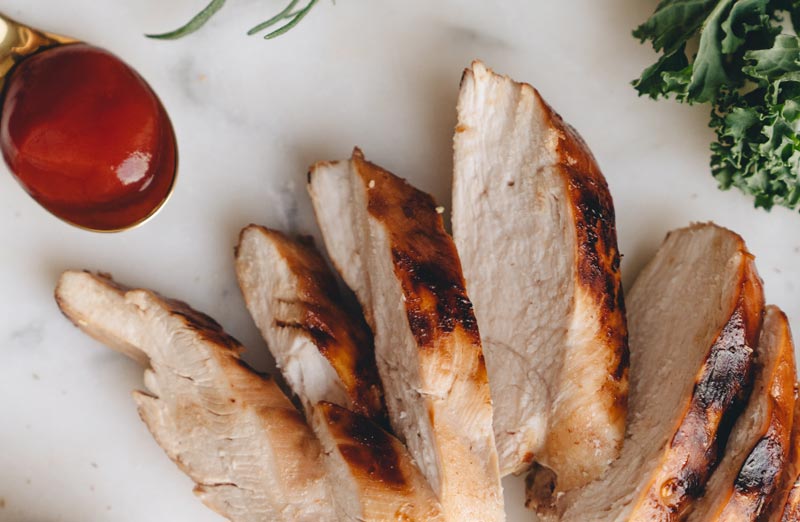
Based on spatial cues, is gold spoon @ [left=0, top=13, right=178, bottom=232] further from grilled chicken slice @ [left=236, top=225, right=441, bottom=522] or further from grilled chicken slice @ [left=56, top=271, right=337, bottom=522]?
grilled chicken slice @ [left=236, top=225, right=441, bottom=522]

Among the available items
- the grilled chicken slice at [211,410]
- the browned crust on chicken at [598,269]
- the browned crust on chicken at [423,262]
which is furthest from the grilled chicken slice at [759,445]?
the grilled chicken slice at [211,410]

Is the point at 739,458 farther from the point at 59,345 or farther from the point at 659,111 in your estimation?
the point at 59,345

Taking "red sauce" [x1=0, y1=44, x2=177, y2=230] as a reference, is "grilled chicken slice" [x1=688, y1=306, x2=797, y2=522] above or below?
above

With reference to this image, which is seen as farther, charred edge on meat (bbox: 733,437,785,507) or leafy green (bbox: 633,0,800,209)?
leafy green (bbox: 633,0,800,209)

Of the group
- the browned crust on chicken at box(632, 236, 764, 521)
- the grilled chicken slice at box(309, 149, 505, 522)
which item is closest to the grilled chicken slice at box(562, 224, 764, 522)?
the browned crust on chicken at box(632, 236, 764, 521)

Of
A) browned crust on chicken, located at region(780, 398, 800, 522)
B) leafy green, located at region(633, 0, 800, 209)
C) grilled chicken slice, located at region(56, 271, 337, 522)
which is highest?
leafy green, located at region(633, 0, 800, 209)

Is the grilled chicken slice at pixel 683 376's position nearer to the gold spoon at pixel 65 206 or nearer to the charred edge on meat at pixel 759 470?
the charred edge on meat at pixel 759 470
